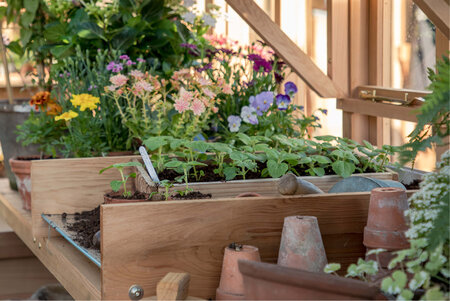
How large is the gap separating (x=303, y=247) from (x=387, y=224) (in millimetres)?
146

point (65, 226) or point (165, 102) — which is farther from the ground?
point (165, 102)

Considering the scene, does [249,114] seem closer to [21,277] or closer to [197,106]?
[197,106]

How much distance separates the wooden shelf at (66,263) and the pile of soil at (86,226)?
2.2 inches

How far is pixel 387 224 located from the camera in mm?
1162

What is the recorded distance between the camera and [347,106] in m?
2.75

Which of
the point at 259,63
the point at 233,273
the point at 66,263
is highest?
the point at 259,63

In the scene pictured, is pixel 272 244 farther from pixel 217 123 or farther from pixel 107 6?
pixel 107 6

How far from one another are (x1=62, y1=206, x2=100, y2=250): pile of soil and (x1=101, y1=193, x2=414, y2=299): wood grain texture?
39cm

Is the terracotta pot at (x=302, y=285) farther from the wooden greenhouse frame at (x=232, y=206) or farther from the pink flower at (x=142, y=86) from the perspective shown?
the pink flower at (x=142, y=86)

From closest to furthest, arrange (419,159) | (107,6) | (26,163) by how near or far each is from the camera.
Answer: (26,163) < (419,159) < (107,6)

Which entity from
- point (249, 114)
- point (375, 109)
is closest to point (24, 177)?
point (249, 114)

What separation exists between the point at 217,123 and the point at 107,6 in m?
0.75

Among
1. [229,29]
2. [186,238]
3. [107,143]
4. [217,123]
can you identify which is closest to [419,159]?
[217,123]

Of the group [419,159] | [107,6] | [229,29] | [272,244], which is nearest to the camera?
[272,244]
